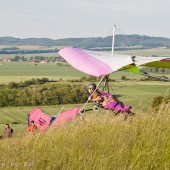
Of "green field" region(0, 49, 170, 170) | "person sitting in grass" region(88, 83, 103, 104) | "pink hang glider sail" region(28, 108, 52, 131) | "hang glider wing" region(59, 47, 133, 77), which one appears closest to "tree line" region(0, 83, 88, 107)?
"hang glider wing" region(59, 47, 133, 77)

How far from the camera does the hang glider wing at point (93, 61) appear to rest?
384 inches

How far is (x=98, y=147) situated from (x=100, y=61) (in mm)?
5764

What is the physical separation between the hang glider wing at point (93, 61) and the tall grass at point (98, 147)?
374 centimetres

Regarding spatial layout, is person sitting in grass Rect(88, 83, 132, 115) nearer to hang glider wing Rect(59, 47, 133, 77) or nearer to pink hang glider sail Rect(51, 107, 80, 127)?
hang glider wing Rect(59, 47, 133, 77)

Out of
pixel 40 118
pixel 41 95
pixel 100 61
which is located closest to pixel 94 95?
pixel 100 61

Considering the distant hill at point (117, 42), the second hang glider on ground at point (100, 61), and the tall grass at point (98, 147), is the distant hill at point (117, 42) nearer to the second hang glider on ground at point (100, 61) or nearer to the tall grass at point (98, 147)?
Result: the second hang glider on ground at point (100, 61)

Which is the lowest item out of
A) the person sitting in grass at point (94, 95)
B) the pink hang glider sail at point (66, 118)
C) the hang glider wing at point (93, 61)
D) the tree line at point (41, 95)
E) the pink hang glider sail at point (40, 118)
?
the tree line at point (41, 95)

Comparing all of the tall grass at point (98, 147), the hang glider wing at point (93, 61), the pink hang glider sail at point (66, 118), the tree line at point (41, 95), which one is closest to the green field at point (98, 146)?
the tall grass at point (98, 147)

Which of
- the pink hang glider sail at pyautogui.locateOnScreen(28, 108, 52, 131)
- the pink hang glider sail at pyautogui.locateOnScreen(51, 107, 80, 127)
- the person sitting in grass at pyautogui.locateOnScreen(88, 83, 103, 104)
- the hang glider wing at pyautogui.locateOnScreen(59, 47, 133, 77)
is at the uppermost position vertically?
the hang glider wing at pyautogui.locateOnScreen(59, 47, 133, 77)

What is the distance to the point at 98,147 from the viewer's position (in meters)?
4.99

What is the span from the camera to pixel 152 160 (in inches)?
180

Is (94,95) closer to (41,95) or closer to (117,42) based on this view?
(117,42)

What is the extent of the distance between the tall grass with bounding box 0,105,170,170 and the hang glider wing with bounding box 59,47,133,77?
374 centimetres

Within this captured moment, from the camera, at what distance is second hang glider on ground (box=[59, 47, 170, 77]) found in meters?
9.56
